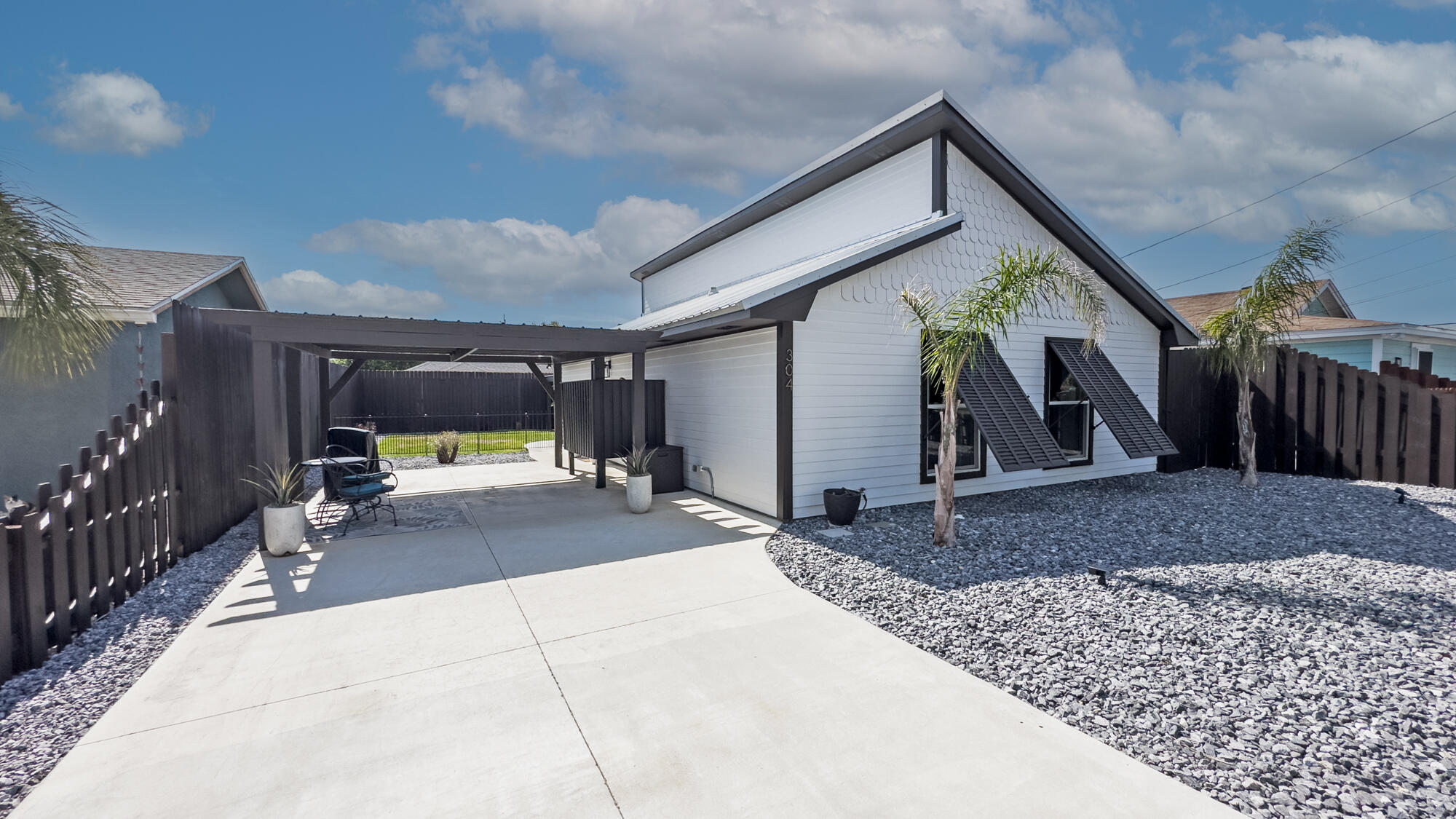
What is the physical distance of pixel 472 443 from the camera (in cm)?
1805

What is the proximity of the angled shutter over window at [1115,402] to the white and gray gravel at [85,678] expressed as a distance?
10247 mm

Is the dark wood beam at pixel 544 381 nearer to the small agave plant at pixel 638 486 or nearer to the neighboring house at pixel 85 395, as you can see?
the small agave plant at pixel 638 486

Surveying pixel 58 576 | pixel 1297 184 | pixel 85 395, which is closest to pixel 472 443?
pixel 85 395

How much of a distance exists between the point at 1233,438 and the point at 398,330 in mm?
14587

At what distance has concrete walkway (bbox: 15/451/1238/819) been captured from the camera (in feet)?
7.75

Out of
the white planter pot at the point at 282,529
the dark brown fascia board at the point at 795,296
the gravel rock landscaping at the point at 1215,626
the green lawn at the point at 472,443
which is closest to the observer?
the gravel rock landscaping at the point at 1215,626

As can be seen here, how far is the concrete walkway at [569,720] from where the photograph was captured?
2361 mm

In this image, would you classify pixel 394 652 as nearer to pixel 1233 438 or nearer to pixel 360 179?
pixel 1233 438

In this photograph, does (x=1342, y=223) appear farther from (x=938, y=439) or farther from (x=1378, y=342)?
(x=1378, y=342)

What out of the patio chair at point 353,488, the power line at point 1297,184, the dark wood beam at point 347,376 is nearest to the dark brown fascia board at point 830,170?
the power line at point 1297,184

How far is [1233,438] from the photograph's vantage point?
1135 cm

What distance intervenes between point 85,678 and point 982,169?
1070cm

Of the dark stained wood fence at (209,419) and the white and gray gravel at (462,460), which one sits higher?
the dark stained wood fence at (209,419)

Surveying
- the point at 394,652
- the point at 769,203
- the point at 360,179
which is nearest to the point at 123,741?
the point at 394,652
